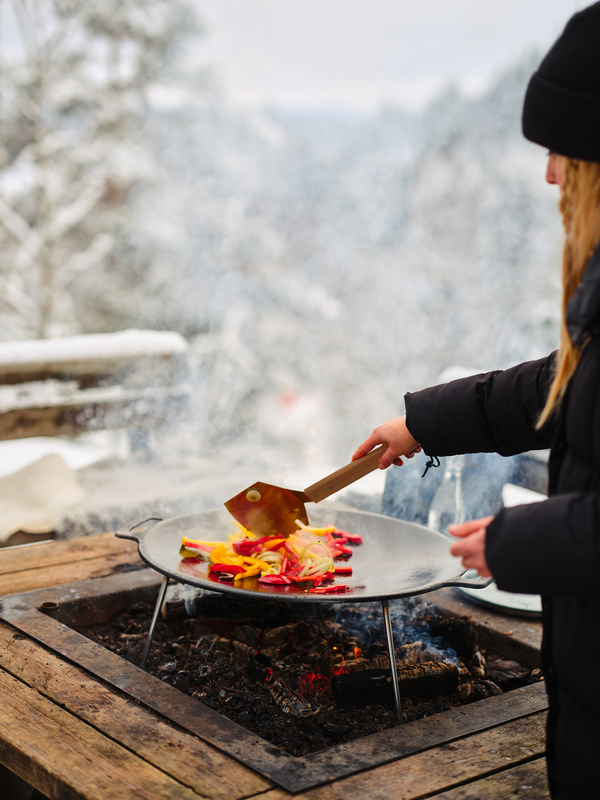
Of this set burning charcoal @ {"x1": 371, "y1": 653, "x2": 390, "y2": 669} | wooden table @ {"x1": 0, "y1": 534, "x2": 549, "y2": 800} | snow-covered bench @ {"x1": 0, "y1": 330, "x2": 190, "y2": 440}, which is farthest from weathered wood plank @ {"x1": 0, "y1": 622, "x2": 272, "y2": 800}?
snow-covered bench @ {"x1": 0, "y1": 330, "x2": 190, "y2": 440}

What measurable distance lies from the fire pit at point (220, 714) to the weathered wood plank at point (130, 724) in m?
0.03

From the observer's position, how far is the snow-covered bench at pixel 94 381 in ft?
14.1

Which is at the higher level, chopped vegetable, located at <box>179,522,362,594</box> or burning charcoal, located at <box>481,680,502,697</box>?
chopped vegetable, located at <box>179,522,362,594</box>

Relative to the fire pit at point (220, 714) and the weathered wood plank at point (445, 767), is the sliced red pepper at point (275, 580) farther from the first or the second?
the weathered wood plank at point (445, 767)

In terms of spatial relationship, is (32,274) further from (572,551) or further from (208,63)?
(572,551)

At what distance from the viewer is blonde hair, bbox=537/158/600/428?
1.03 metres

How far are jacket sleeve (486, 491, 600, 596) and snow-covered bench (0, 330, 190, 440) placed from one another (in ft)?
12.6

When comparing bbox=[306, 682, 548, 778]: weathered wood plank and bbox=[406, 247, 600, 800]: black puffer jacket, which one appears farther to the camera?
bbox=[306, 682, 548, 778]: weathered wood plank

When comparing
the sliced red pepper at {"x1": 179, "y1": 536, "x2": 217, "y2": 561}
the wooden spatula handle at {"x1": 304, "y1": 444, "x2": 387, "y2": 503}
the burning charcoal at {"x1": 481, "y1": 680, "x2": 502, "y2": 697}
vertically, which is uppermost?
the wooden spatula handle at {"x1": 304, "y1": 444, "x2": 387, "y2": 503}

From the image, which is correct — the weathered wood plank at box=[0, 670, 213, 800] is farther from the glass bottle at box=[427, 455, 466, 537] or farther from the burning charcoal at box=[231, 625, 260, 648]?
the glass bottle at box=[427, 455, 466, 537]

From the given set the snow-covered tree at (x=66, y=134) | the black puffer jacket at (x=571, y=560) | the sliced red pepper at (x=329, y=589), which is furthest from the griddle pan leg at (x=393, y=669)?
the snow-covered tree at (x=66, y=134)

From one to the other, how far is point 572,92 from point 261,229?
793cm

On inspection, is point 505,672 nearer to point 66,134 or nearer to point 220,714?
point 220,714

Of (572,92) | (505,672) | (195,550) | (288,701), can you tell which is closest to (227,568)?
(195,550)
